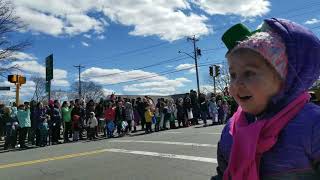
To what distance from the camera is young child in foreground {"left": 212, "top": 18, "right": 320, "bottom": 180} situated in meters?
1.86

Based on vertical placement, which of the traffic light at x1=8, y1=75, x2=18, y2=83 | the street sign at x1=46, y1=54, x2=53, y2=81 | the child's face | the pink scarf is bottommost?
the pink scarf

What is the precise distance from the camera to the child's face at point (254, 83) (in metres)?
1.96

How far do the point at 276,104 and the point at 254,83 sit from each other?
12 centimetres

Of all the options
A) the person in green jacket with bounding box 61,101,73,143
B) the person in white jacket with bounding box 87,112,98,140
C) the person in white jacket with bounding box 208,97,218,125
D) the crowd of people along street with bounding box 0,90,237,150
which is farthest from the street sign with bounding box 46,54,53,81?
the person in white jacket with bounding box 208,97,218,125

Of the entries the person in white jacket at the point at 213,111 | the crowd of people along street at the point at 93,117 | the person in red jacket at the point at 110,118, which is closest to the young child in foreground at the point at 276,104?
the crowd of people along street at the point at 93,117

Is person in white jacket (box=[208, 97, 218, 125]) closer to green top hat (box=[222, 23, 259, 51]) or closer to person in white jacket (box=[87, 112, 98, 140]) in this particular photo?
person in white jacket (box=[87, 112, 98, 140])

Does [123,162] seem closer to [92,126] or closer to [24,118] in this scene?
[24,118]

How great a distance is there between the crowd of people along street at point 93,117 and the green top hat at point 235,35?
635 inches

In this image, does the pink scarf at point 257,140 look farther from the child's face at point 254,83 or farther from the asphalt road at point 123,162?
the asphalt road at point 123,162

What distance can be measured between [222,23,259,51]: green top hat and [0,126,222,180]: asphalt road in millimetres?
7164

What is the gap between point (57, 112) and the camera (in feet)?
64.5

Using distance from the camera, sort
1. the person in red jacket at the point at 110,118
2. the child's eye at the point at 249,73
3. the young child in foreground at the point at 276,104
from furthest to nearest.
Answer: the person in red jacket at the point at 110,118
the child's eye at the point at 249,73
the young child in foreground at the point at 276,104

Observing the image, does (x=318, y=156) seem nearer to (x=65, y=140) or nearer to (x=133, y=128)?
(x=65, y=140)

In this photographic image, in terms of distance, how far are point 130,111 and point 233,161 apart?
19990 millimetres
